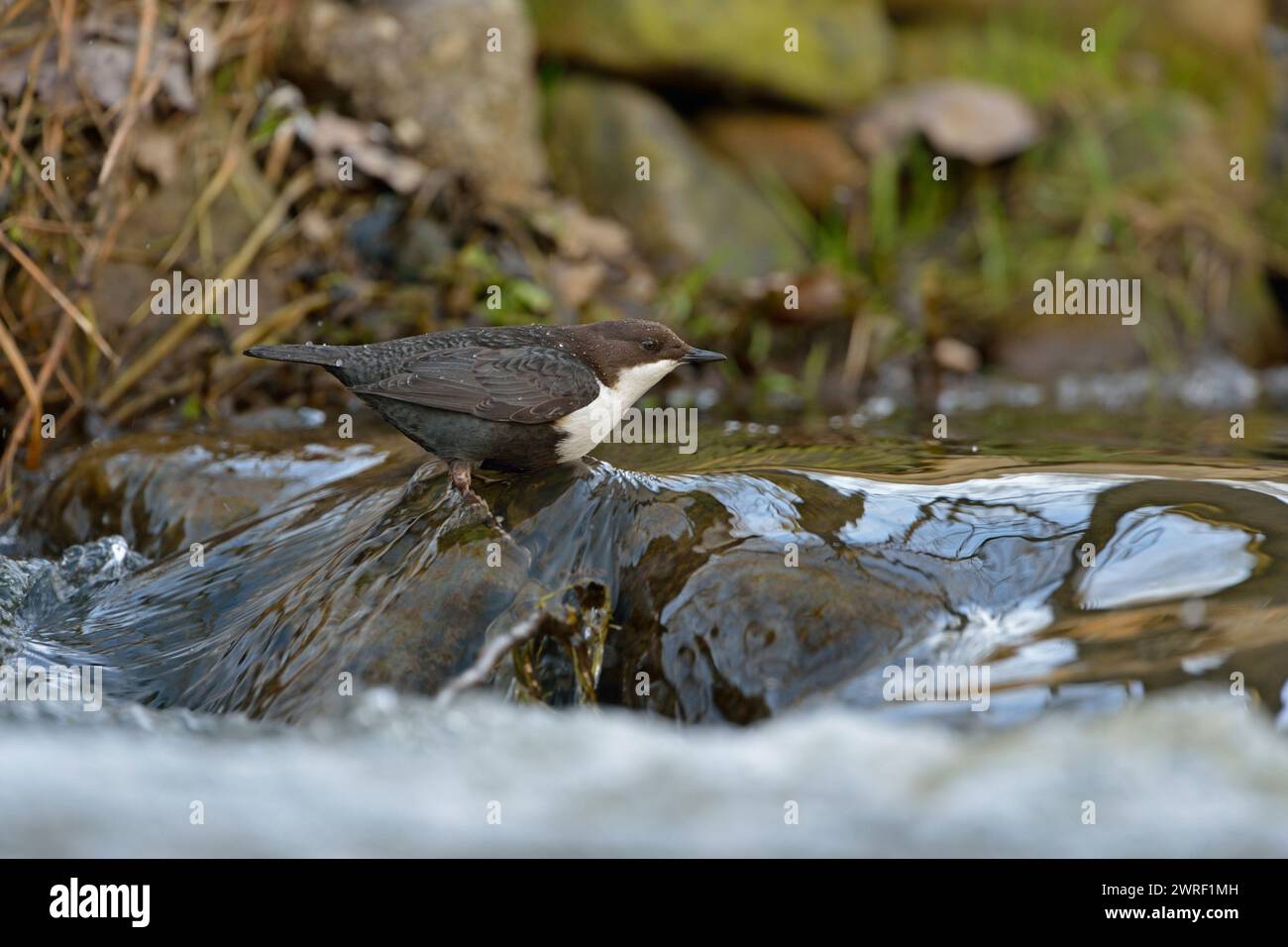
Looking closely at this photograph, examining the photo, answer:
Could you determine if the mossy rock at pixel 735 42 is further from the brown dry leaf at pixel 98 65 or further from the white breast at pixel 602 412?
the white breast at pixel 602 412

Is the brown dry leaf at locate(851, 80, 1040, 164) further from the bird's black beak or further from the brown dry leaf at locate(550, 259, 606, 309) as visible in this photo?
the bird's black beak

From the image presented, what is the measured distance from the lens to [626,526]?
3586mm

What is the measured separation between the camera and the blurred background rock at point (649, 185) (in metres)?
5.40

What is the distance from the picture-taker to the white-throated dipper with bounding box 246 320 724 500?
371 cm

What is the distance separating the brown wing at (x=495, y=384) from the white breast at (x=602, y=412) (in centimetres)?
3

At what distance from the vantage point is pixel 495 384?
376 cm

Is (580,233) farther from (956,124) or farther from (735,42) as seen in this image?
(956,124)

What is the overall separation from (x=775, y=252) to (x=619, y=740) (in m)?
5.87

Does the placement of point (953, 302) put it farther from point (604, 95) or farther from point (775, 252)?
point (604, 95)

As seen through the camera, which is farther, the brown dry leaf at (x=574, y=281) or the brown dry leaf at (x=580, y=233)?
the brown dry leaf at (x=580, y=233)

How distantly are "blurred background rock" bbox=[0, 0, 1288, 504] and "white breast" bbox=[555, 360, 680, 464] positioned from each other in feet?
6.77

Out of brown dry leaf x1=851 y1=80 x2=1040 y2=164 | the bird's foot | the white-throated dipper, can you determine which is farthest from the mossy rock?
the bird's foot

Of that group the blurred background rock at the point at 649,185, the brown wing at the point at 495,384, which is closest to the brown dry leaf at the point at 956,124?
the blurred background rock at the point at 649,185
